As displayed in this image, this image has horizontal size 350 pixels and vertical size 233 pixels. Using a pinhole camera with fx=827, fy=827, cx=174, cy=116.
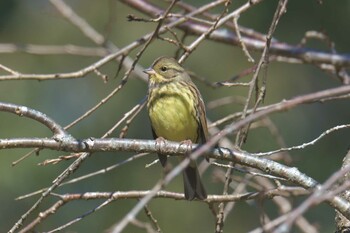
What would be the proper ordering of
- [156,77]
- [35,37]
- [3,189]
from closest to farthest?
[156,77]
[3,189]
[35,37]

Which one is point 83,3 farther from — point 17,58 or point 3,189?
point 3,189

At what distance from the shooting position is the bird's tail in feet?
14.0

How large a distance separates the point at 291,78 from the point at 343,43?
0.85 m

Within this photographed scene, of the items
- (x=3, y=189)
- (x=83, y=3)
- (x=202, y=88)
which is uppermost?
(x=83, y=3)

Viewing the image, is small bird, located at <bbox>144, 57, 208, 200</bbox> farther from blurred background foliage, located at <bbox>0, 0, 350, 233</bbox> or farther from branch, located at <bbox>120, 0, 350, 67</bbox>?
Answer: blurred background foliage, located at <bbox>0, 0, 350, 233</bbox>

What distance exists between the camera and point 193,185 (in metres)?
4.73

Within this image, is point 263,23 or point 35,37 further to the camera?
point 35,37

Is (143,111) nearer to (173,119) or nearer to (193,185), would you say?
(173,119)

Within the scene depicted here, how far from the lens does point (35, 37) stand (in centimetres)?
1140

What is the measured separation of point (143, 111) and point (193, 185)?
535 centimetres

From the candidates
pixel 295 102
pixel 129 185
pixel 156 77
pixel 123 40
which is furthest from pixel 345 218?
pixel 123 40

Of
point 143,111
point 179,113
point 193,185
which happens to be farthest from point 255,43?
point 143,111

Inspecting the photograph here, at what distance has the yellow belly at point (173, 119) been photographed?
16.0 feet

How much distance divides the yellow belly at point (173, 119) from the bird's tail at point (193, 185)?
0.79 ft
